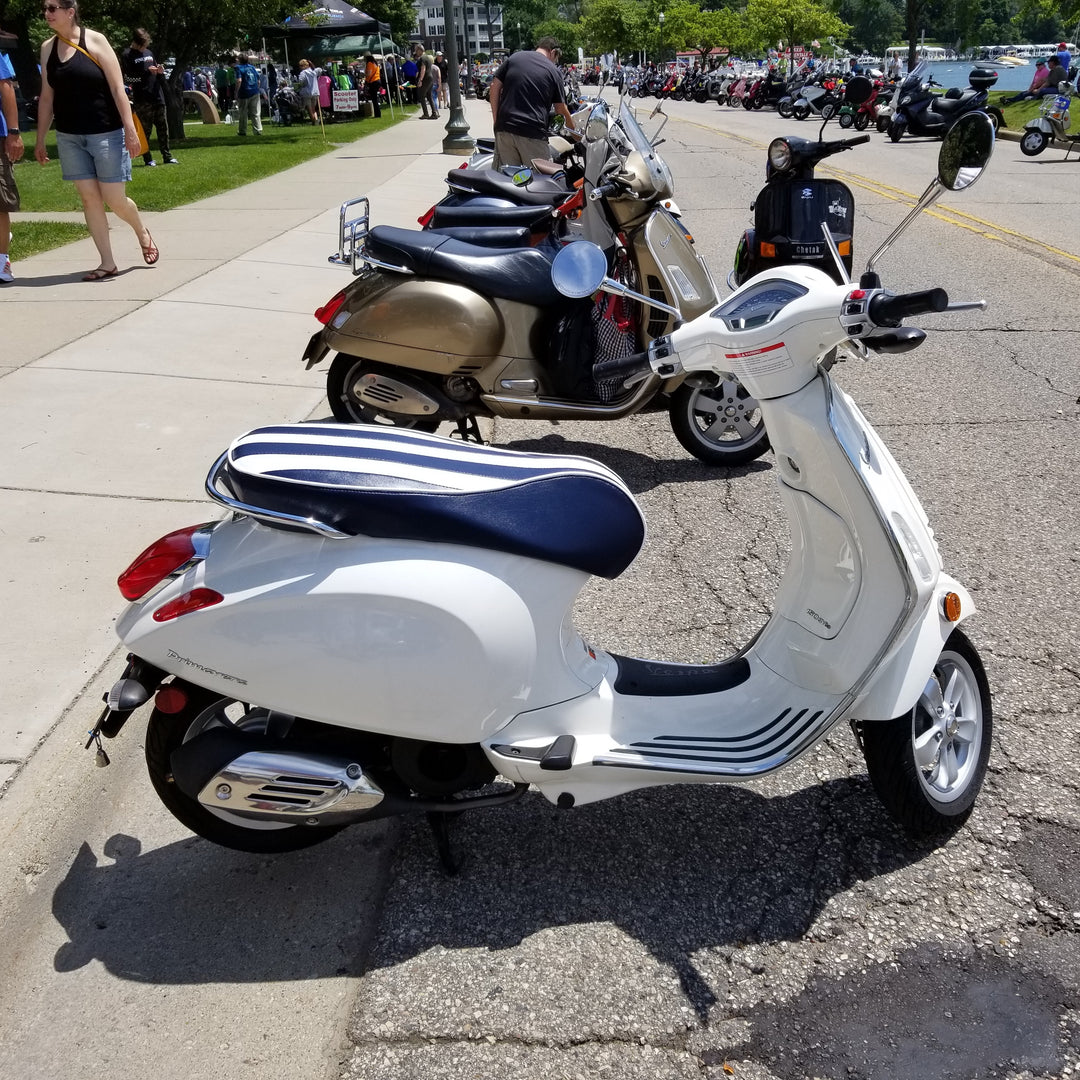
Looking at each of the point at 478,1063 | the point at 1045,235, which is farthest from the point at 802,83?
the point at 478,1063

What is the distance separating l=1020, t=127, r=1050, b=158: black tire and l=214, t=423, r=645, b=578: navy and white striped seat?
19584 millimetres

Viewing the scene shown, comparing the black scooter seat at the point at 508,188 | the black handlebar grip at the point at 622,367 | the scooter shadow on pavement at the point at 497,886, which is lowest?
the scooter shadow on pavement at the point at 497,886

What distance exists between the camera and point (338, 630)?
95.6 inches

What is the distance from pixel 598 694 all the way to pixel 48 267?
818 cm

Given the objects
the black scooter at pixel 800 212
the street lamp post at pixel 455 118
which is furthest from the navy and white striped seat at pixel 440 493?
the street lamp post at pixel 455 118

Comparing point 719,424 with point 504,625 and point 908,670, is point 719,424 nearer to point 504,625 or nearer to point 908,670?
point 908,670

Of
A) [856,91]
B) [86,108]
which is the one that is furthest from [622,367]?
[86,108]

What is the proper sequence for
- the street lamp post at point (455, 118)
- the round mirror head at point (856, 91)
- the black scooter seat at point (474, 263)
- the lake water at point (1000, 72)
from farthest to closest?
1. the lake water at point (1000, 72)
2. the street lamp post at point (455, 118)
3. the black scooter seat at point (474, 263)
4. the round mirror head at point (856, 91)

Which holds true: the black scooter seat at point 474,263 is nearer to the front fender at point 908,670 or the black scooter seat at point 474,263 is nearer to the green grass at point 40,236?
the front fender at point 908,670

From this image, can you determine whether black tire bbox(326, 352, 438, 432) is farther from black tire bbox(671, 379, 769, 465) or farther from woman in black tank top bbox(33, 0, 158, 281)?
woman in black tank top bbox(33, 0, 158, 281)

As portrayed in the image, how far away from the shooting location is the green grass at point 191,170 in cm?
1237

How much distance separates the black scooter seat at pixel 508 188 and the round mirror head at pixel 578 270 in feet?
9.38

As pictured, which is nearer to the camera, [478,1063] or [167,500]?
[478,1063]

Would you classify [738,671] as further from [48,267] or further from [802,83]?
[802,83]
